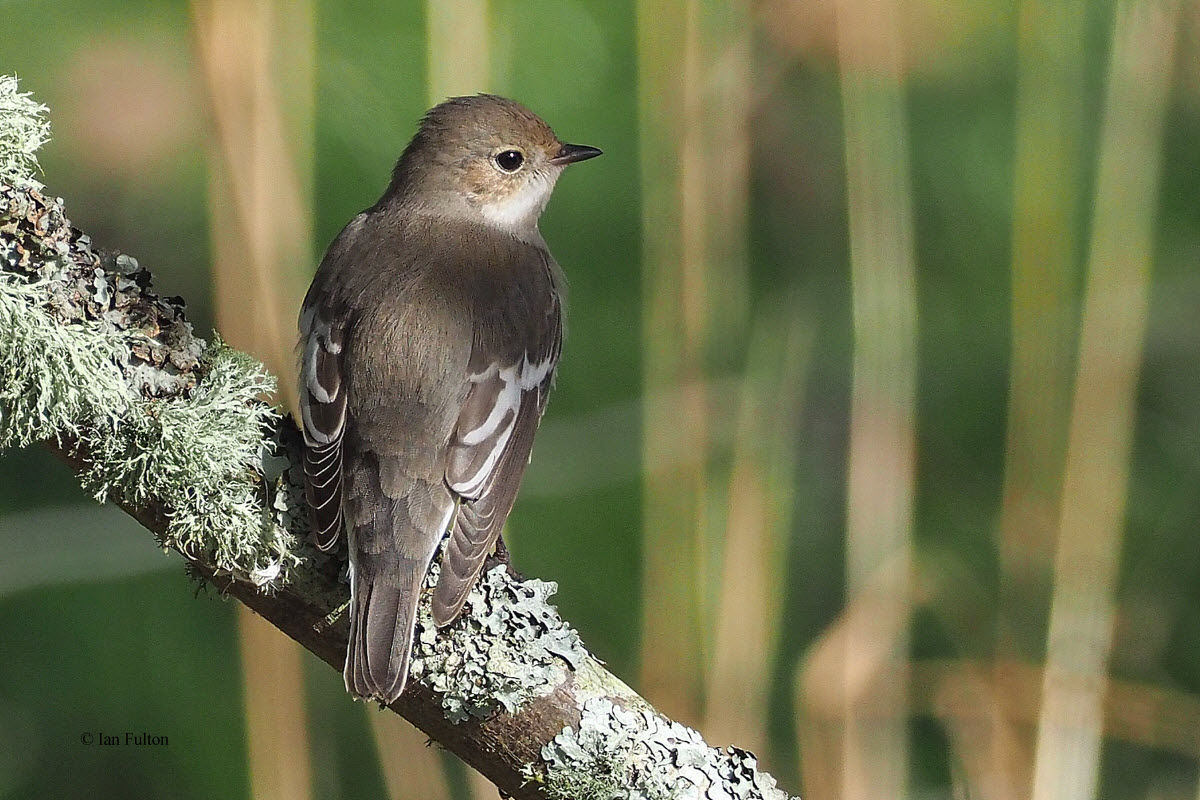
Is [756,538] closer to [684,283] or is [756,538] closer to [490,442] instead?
[684,283]

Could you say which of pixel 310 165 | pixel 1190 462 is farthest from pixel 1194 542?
pixel 310 165

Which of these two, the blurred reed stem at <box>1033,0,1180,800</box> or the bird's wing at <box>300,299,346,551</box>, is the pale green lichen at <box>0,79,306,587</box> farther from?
the blurred reed stem at <box>1033,0,1180,800</box>

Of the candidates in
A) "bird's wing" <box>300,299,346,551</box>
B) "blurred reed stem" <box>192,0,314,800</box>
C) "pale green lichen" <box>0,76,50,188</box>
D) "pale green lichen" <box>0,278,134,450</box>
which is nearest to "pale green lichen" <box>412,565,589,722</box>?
"bird's wing" <box>300,299,346,551</box>

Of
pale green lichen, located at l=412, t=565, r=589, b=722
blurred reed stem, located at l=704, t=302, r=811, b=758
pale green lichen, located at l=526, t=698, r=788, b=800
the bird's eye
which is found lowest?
blurred reed stem, located at l=704, t=302, r=811, b=758

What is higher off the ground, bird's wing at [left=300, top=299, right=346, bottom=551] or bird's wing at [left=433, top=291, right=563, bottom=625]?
bird's wing at [left=300, top=299, right=346, bottom=551]

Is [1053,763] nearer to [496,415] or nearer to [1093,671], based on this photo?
[1093,671]

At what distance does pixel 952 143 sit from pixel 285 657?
89.3 inches

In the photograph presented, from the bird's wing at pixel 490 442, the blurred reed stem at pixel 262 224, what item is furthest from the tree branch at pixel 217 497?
the blurred reed stem at pixel 262 224

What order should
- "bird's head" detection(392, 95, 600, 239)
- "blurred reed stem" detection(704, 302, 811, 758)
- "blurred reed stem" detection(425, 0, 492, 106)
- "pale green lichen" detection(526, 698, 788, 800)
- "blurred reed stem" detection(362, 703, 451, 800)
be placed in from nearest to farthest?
"pale green lichen" detection(526, 698, 788, 800), "bird's head" detection(392, 95, 600, 239), "blurred reed stem" detection(362, 703, 451, 800), "blurred reed stem" detection(704, 302, 811, 758), "blurred reed stem" detection(425, 0, 492, 106)

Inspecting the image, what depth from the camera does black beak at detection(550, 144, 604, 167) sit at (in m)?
2.94

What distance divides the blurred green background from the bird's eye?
44 cm

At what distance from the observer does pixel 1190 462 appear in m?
3.44

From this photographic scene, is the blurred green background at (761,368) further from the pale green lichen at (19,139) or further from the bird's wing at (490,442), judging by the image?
the pale green lichen at (19,139)

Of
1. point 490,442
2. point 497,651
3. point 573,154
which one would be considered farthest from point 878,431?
point 497,651
